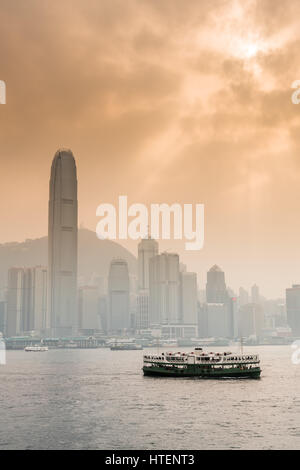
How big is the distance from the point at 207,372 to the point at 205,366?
204 cm

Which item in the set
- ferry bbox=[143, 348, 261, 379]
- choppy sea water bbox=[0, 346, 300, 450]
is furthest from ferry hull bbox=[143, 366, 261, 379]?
choppy sea water bbox=[0, 346, 300, 450]

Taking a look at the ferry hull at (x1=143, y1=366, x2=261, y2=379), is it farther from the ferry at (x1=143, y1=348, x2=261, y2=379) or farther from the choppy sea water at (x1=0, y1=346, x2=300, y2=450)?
the choppy sea water at (x1=0, y1=346, x2=300, y2=450)

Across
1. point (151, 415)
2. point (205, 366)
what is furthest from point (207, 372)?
point (151, 415)

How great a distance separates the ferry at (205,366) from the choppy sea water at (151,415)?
8.64 metres

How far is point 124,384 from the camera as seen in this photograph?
467 ft

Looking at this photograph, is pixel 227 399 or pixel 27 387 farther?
pixel 27 387

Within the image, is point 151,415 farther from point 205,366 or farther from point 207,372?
point 205,366

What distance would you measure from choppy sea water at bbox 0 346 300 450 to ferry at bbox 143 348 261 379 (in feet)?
28.4

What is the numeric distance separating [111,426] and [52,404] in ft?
89.4

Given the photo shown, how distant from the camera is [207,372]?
154125 millimetres
